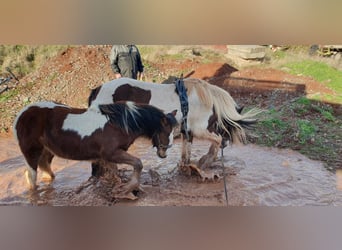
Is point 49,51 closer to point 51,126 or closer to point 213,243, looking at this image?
point 51,126

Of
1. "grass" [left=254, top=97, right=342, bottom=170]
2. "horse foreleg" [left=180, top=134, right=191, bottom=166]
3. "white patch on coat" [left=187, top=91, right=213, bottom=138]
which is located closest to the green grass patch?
"grass" [left=254, top=97, right=342, bottom=170]

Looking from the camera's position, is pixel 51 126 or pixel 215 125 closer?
pixel 51 126

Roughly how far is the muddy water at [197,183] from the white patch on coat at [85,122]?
202mm

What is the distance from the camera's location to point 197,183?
1929 mm

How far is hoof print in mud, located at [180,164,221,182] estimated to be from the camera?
1.91 metres

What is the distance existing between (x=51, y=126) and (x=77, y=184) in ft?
1.17

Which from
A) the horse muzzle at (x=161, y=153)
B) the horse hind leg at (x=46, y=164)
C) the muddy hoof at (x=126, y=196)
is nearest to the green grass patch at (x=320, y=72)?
the horse muzzle at (x=161, y=153)

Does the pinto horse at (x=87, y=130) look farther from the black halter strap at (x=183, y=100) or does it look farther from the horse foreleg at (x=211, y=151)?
the horse foreleg at (x=211, y=151)

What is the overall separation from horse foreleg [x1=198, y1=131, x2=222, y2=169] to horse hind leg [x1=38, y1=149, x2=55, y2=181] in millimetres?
838

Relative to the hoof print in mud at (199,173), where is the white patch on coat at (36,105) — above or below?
above

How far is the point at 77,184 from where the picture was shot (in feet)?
6.17

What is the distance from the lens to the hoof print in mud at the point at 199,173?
75.2 inches

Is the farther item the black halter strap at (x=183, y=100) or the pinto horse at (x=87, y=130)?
the black halter strap at (x=183, y=100)
